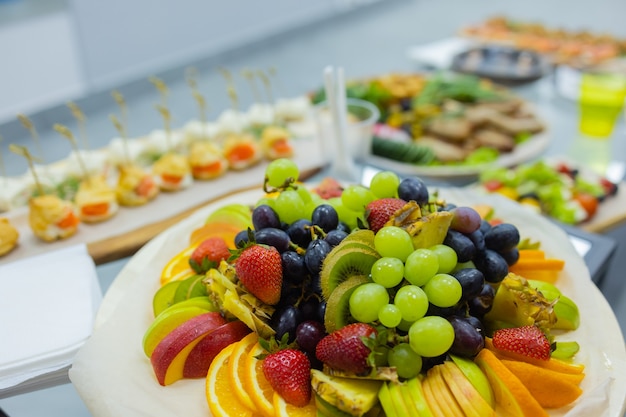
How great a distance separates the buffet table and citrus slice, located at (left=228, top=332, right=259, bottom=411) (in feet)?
1.14

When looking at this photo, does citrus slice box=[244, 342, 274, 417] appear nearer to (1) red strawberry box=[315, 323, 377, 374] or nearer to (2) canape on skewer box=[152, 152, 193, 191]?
(1) red strawberry box=[315, 323, 377, 374]

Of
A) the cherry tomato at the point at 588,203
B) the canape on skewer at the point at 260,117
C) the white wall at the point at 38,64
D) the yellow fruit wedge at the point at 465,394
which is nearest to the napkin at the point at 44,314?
the yellow fruit wedge at the point at 465,394

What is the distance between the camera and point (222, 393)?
2.75ft

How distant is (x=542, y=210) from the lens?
1763mm

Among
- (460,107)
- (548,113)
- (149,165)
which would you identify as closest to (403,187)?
(149,165)

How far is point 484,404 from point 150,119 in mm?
2403

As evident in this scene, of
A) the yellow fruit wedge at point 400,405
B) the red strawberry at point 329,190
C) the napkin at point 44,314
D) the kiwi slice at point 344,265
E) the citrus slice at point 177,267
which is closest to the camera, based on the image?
the yellow fruit wedge at point 400,405

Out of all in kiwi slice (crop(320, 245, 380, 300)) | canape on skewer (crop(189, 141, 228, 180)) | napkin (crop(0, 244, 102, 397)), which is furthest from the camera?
canape on skewer (crop(189, 141, 228, 180))

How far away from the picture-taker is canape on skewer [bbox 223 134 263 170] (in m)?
Answer: 1.89

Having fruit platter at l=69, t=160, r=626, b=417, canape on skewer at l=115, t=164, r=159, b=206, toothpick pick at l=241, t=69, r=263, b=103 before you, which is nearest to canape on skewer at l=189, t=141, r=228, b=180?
canape on skewer at l=115, t=164, r=159, b=206

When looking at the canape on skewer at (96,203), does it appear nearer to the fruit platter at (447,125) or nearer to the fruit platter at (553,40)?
the fruit platter at (447,125)

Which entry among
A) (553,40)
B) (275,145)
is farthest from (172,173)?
(553,40)

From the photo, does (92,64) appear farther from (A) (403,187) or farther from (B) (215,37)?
(A) (403,187)

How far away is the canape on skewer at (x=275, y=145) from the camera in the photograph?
1931 mm
